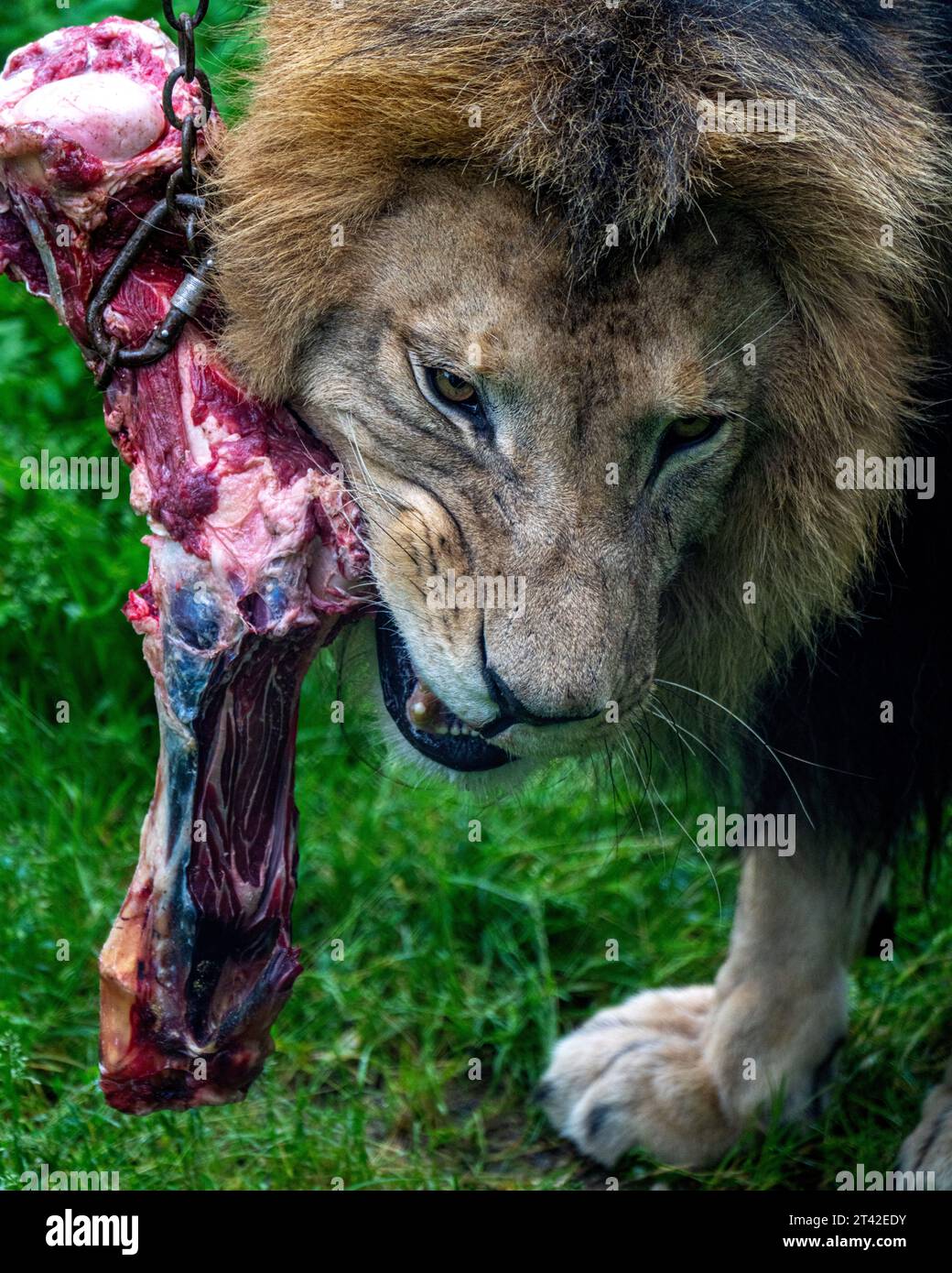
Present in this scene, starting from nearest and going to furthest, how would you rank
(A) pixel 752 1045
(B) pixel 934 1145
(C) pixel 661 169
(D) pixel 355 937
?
1. (C) pixel 661 169
2. (B) pixel 934 1145
3. (A) pixel 752 1045
4. (D) pixel 355 937

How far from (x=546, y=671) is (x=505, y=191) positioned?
2.48 ft

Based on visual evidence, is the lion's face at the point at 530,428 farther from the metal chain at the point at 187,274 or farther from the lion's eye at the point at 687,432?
the metal chain at the point at 187,274

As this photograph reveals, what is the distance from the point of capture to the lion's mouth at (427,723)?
2.84 metres

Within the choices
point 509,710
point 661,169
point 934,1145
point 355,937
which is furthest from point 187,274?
point 934,1145

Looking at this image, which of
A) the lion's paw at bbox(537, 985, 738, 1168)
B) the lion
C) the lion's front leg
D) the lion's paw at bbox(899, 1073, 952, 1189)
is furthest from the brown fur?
the lion's paw at bbox(537, 985, 738, 1168)

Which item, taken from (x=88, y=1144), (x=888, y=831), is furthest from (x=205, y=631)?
(x=888, y=831)

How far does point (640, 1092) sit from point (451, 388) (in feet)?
6.51

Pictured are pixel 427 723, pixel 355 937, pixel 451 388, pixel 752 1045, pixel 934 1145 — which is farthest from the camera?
pixel 355 937

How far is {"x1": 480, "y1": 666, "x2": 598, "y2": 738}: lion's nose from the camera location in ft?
8.41

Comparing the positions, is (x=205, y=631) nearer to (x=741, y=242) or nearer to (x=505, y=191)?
(x=505, y=191)

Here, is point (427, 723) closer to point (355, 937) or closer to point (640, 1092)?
point (640, 1092)

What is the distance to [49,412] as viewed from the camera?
5363mm

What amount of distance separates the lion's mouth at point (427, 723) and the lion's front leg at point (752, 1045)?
1184mm

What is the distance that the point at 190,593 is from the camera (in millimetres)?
2660
